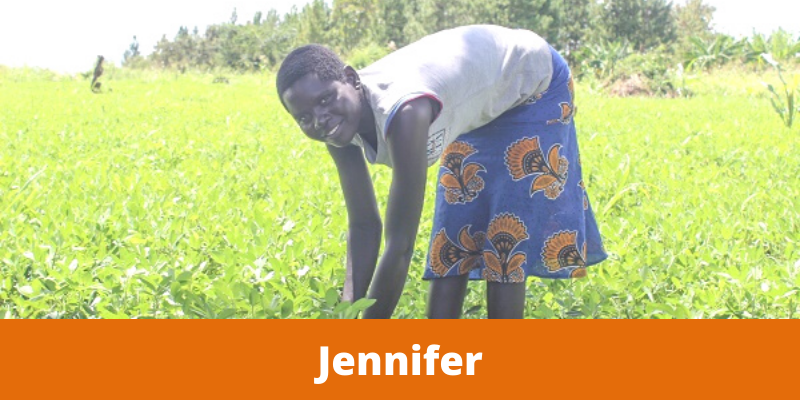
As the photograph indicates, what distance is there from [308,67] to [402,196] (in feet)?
1.44

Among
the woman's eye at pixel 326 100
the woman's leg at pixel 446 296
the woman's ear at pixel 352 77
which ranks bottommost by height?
the woman's leg at pixel 446 296

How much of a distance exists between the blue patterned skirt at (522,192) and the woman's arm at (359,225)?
27 centimetres

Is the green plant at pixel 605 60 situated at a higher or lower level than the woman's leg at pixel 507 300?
higher

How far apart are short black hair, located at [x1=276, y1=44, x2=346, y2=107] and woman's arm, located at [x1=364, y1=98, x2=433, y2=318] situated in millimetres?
219

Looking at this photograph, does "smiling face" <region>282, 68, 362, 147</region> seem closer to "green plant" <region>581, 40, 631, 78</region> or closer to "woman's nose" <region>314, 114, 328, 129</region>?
"woman's nose" <region>314, 114, 328, 129</region>

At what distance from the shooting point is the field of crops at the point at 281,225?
3184 millimetres

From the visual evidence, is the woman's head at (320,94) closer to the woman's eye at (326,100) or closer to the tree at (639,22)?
the woman's eye at (326,100)

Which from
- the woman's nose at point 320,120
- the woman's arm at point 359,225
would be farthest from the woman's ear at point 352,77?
the woman's arm at point 359,225

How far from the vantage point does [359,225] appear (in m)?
2.96

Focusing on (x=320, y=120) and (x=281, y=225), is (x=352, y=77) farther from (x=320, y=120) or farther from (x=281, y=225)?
(x=281, y=225)

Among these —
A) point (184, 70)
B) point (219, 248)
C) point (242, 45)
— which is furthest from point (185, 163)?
point (242, 45)

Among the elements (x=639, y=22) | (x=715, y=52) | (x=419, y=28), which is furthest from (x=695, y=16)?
(x=715, y=52)

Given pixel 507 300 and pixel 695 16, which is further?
pixel 695 16

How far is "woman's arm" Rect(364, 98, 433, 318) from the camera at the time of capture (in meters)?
2.45
